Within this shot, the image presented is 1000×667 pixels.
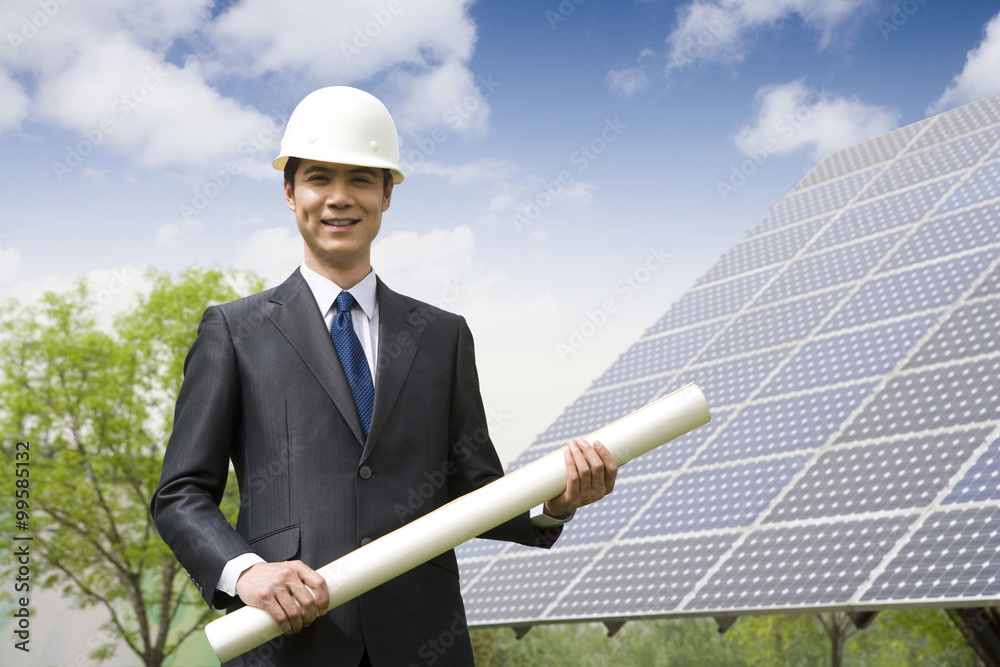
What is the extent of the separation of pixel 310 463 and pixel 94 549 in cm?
2295

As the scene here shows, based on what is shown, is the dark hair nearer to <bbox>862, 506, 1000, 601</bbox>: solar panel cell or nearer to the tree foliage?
<bbox>862, 506, 1000, 601</bbox>: solar panel cell

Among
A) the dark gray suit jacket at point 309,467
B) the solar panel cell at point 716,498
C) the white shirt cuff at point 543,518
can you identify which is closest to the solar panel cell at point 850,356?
the solar panel cell at point 716,498

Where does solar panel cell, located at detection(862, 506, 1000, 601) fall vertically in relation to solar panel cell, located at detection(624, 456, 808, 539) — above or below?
below

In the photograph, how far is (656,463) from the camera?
39.3ft

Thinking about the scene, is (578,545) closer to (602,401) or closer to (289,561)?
(602,401)

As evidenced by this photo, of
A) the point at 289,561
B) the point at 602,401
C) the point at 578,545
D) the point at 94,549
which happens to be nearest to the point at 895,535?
the point at 578,545

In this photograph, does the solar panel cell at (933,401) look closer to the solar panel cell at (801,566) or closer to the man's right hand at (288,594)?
the solar panel cell at (801,566)

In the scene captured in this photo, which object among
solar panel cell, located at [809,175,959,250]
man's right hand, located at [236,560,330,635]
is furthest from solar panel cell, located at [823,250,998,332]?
man's right hand, located at [236,560,330,635]

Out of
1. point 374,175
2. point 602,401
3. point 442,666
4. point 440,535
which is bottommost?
point 442,666

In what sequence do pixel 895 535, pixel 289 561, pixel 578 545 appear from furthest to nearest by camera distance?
pixel 578 545, pixel 895 535, pixel 289 561

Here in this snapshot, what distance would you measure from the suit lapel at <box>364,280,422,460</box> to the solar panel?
18.0 ft

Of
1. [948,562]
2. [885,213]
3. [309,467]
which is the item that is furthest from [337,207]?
[885,213]

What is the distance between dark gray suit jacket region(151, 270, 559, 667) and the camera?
3002mm

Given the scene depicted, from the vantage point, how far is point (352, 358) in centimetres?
332
